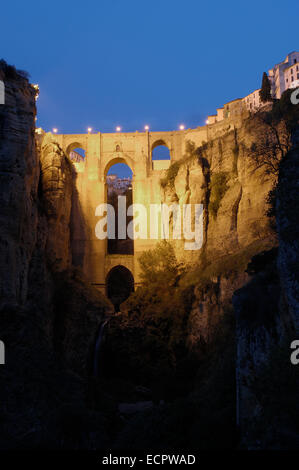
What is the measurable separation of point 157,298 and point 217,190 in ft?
25.9

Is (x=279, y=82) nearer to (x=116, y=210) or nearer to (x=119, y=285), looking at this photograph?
(x=116, y=210)

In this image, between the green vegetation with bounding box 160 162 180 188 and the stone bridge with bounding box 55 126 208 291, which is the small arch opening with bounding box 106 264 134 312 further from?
the green vegetation with bounding box 160 162 180 188

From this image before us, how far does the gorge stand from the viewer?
25.6 ft

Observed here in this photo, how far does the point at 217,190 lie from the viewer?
84.5 feet

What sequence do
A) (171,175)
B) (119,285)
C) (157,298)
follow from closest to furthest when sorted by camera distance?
(157,298)
(171,175)
(119,285)

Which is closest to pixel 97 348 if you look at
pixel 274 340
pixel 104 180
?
pixel 104 180

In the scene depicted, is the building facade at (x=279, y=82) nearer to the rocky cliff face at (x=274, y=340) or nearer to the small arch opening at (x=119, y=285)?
the small arch opening at (x=119, y=285)

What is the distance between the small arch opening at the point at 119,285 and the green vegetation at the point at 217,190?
11264 millimetres

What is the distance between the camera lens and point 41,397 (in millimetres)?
12609

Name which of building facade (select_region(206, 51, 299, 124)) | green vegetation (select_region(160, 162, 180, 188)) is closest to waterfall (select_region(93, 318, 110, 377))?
green vegetation (select_region(160, 162, 180, 188))

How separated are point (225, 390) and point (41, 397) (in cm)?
580

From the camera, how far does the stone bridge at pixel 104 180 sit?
96.6ft
